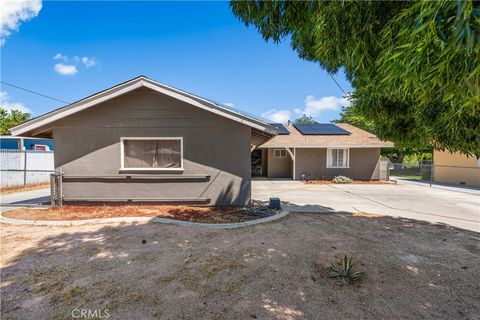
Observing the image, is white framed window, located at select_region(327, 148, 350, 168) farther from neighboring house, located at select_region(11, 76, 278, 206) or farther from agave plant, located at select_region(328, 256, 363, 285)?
agave plant, located at select_region(328, 256, 363, 285)

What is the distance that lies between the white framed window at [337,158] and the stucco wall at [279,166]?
279cm

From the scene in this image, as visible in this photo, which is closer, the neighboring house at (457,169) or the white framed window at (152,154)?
the white framed window at (152,154)

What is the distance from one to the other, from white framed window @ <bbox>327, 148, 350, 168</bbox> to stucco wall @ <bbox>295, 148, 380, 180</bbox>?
23 centimetres

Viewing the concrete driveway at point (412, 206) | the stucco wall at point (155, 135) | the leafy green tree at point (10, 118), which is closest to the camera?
the concrete driveway at point (412, 206)

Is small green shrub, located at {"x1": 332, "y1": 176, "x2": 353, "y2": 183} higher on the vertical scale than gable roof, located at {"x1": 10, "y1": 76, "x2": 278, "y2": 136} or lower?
lower

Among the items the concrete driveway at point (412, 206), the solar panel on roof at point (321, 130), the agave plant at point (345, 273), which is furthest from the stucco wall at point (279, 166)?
the agave plant at point (345, 273)

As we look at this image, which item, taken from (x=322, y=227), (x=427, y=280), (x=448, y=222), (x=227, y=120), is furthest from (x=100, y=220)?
(x=448, y=222)

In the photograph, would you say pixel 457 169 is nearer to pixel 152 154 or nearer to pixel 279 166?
pixel 279 166


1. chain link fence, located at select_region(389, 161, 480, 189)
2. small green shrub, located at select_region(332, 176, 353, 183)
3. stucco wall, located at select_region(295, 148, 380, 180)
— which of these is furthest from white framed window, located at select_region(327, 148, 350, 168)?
chain link fence, located at select_region(389, 161, 480, 189)

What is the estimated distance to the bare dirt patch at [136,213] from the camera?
5.68m

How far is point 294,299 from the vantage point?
8.67 ft

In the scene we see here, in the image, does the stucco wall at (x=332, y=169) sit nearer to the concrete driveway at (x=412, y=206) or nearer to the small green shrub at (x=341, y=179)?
the small green shrub at (x=341, y=179)

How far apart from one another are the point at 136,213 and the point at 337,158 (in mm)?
13603

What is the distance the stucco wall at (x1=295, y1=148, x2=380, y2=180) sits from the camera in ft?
48.7
